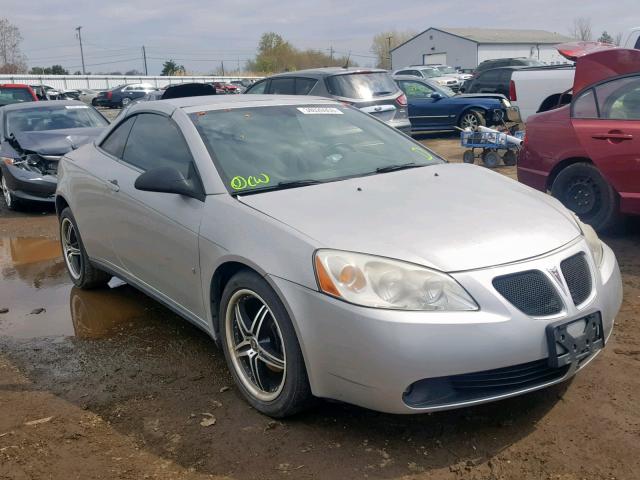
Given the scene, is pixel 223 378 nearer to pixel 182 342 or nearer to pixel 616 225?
pixel 182 342

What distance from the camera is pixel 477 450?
2879mm

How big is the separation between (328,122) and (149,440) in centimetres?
229

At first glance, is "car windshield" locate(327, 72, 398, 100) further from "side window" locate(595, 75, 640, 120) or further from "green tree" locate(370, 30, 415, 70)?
"green tree" locate(370, 30, 415, 70)

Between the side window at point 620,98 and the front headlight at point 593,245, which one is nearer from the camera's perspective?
the front headlight at point 593,245

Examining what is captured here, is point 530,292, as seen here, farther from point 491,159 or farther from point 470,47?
point 470,47

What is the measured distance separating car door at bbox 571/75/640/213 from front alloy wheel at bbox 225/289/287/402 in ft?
12.8

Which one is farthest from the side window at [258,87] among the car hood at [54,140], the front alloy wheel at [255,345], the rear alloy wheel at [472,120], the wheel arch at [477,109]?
the front alloy wheel at [255,345]

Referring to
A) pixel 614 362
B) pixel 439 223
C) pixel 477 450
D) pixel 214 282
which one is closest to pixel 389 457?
pixel 477 450

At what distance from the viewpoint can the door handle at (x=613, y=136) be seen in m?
5.74

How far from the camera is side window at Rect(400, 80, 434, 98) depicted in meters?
16.1

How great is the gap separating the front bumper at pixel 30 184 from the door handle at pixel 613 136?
7051 millimetres

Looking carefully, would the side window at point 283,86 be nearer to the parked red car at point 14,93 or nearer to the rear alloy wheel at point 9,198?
the rear alloy wheel at point 9,198

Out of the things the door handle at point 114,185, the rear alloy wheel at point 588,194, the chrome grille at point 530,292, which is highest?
the door handle at point 114,185

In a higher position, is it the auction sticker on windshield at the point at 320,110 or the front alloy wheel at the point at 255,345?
the auction sticker on windshield at the point at 320,110
